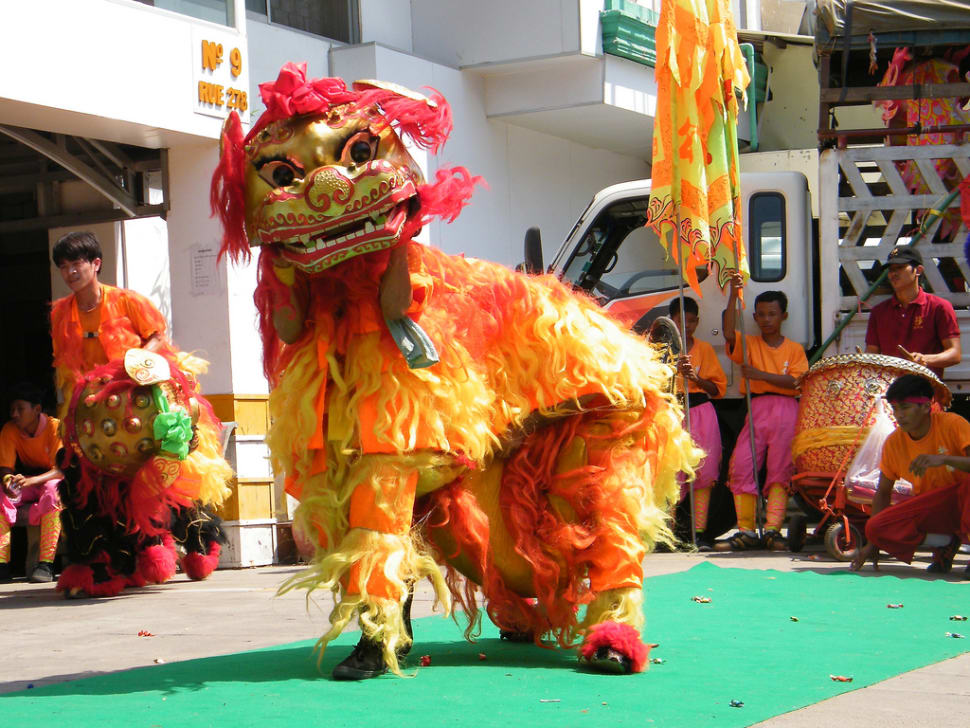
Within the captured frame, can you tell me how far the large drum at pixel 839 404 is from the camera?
7785 millimetres

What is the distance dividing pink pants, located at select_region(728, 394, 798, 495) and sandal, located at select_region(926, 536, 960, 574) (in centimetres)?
152

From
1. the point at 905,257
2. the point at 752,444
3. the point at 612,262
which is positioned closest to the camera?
the point at 905,257

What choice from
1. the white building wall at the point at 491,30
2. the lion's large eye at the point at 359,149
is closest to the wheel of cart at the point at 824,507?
the lion's large eye at the point at 359,149

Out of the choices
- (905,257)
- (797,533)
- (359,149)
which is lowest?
(797,533)

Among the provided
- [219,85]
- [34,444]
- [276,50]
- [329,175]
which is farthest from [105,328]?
[276,50]

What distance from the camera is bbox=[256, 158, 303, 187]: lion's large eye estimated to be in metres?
3.88

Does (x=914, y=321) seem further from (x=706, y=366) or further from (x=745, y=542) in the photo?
(x=745, y=542)

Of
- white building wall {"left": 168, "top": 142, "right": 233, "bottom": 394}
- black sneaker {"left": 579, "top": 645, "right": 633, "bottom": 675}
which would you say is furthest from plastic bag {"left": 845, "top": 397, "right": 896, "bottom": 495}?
white building wall {"left": 168, "top": 142, "right": 233, "bottom": 394}

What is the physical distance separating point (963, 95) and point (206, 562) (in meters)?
5.61

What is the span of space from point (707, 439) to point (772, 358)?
70 centimetres

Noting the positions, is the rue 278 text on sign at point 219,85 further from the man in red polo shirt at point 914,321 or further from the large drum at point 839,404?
the man in red polo shirt at point 914,321

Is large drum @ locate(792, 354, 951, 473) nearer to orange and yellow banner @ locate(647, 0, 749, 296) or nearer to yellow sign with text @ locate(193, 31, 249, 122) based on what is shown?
orange and yellow banner @ locate(647, 0, 749, 296)

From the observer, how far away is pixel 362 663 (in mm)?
4000

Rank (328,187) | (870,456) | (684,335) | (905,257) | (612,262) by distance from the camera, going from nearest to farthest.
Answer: (328,187)
(870,456)
(905,257)
(684,335)
(612,262)
